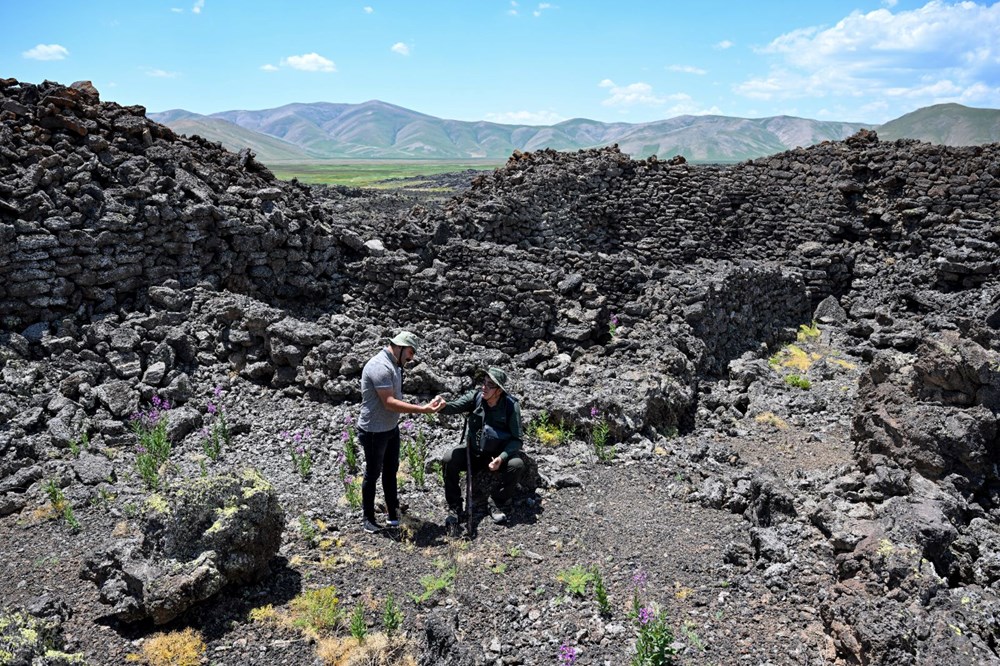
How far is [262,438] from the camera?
32.5 feet

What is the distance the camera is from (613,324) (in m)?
14.0

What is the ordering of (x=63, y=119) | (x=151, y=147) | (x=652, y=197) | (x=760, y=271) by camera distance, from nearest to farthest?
1. (x=63, y=119)
2. (x=151, y=147)
3. (x=760, y=271)
4. (x=652, y=197)

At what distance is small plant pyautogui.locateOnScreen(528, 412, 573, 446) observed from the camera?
10.2m

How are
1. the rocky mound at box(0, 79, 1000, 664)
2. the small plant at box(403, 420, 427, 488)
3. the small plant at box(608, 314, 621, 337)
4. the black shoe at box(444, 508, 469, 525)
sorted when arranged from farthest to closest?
the small plant at box(608, 314, 621, 337) < the small plant at box(403, 420, 427, 488) < the black shoe at box(444, 508, 469, 525) < the rocky mound at box(0, 79, 1000, 664)

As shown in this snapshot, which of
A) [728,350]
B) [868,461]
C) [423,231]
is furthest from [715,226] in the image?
[868,461]

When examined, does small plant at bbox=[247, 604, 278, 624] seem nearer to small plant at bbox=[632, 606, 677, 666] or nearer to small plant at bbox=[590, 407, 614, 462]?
small plant at bbox=[632, 606, 677, 666]

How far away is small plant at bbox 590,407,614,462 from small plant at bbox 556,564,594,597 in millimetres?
3145

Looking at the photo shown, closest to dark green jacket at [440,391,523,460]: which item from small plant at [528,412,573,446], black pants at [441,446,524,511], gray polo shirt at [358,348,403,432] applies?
black pants at [441,446,524,511]

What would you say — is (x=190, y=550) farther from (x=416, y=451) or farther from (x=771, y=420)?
(x=771, y=420)

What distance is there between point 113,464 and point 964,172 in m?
20.1

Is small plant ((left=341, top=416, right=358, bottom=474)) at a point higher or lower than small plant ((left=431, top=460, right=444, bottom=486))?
higher

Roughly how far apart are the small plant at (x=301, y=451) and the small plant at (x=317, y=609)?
260 centimetres

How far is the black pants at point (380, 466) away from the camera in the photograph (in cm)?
741

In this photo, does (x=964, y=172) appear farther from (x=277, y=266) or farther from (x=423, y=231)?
(x=277, y=266)
